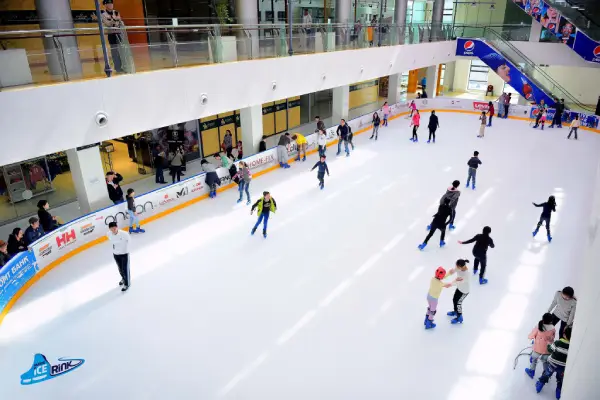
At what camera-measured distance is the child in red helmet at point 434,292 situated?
6.29 meters

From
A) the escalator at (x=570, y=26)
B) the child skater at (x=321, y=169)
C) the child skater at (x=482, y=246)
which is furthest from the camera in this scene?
the escalator at (x=570, y=26)

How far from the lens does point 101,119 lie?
9.01m

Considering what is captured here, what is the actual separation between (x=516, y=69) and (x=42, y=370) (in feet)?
80.4

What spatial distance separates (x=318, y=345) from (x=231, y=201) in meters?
6.32

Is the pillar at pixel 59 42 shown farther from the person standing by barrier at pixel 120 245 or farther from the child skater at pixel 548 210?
the child skater at pixel 548 210

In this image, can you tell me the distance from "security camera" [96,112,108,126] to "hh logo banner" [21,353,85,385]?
192 inches

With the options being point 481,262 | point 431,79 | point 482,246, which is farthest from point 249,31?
point 431,79

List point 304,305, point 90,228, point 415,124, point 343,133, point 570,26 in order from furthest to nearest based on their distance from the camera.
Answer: point 570,26 → point 415,124 → point 343,133 → point 90,228 → point 304,305

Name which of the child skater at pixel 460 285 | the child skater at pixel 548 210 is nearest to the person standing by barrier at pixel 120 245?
the child skater at pixel 460 285

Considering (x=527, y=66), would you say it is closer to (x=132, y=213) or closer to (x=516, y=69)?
(x=516, y=69)

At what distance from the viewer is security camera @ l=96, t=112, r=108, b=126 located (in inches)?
351

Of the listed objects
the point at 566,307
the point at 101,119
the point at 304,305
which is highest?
the point at 101,119

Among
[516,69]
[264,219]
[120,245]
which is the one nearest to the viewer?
[120,245]

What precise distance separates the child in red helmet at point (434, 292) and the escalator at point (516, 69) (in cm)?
1986
